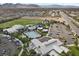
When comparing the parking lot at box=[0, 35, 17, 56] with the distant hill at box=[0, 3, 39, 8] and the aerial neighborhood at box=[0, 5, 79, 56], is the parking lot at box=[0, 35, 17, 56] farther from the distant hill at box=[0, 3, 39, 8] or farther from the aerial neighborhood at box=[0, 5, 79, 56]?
the distant hill at box=[0, 3, 39, 8]

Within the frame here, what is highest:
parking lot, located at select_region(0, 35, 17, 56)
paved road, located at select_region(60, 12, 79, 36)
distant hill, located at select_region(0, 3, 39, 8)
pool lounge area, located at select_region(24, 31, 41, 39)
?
distant hill, located at select_region(0, 3, 39, 8)

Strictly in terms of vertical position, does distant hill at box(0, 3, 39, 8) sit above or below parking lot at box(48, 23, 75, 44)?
above

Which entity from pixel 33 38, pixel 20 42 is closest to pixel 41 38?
pixel 33 38

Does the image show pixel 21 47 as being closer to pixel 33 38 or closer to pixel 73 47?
pixel 33 38

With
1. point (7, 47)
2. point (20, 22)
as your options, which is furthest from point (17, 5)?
point (7, 47)

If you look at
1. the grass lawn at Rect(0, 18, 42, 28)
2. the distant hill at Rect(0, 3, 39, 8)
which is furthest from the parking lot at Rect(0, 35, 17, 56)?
the distant hill at Rect(0, 3, 39, 8)

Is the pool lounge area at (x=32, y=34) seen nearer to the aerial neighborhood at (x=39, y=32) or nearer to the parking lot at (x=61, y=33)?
the aerial neighborhood at (x=39, y=32)
